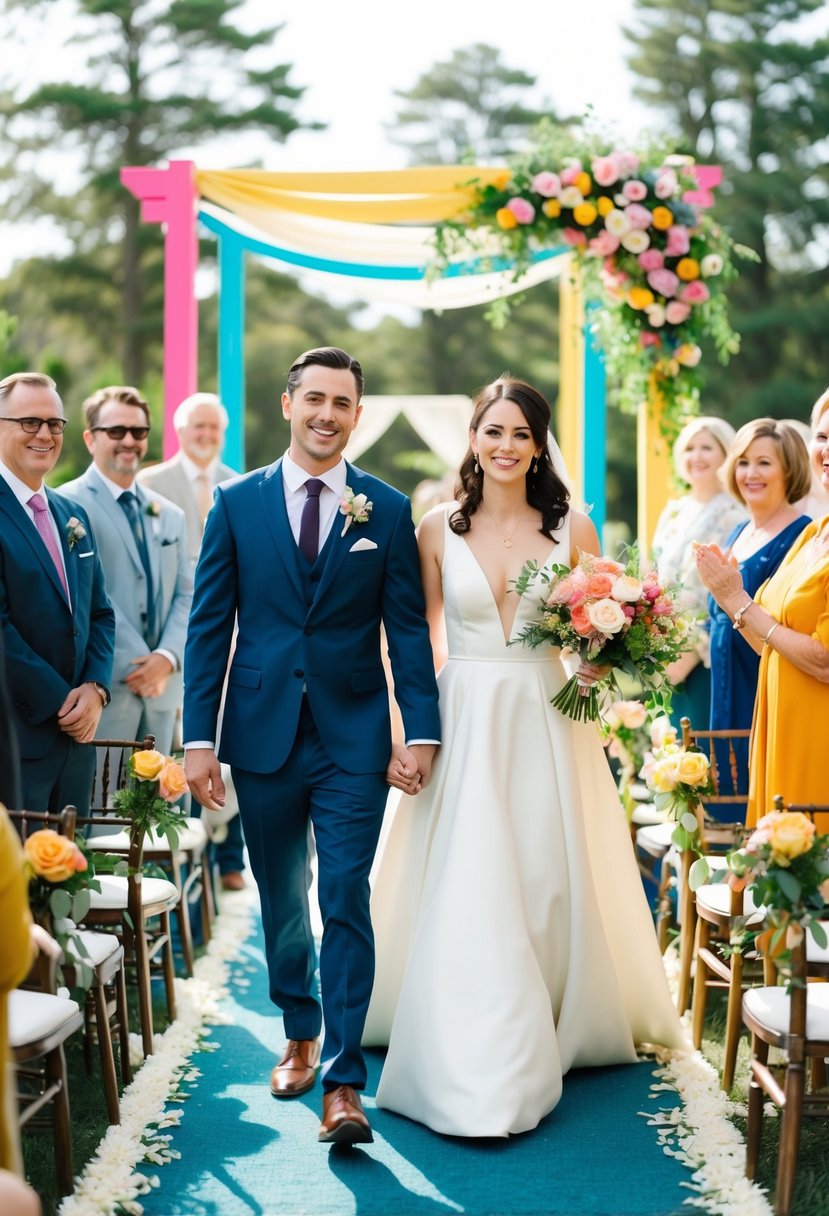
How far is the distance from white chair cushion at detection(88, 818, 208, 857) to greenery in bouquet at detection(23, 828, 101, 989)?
1.16m

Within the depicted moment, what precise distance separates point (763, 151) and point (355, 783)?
22.8 meters

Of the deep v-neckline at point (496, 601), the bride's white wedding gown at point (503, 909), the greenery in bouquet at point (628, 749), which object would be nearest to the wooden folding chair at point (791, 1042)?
the bride's white wedding gown at point (503, 909)

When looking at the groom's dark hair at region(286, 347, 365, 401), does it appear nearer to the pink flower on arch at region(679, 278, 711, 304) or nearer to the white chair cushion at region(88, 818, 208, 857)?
the white chair cushion at region(88, 818, 208, 857)

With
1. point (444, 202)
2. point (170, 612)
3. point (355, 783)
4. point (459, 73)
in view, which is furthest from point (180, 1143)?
point (459, 73)

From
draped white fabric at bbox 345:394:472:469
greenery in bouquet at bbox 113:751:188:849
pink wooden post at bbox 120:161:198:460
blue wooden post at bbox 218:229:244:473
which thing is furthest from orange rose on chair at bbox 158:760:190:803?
draped white fabric at bbox 345:394:472:469

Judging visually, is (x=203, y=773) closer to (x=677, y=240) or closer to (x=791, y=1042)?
(x=791, y=1042)

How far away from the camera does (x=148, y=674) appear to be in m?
6.17

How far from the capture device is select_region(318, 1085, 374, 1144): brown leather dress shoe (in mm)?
4164

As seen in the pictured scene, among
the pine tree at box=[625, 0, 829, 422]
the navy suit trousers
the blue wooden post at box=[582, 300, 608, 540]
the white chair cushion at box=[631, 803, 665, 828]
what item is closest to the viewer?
the navy suit trousers

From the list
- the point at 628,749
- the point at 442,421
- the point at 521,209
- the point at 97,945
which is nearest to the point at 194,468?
the point at 521,209

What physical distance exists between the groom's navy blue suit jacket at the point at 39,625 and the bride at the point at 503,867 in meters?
1.24

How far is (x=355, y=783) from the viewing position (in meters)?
4.50

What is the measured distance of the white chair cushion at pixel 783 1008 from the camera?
3.67 metres

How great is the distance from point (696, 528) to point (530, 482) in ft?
7.23
